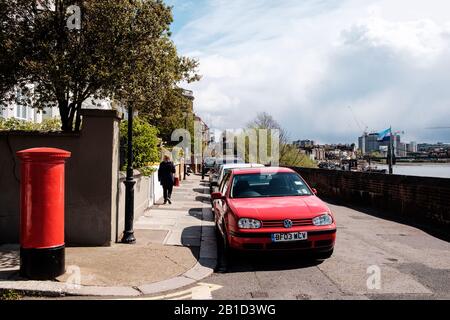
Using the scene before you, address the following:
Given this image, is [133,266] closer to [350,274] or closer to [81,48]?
[350,274]

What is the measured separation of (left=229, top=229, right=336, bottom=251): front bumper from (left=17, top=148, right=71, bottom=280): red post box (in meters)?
2.59

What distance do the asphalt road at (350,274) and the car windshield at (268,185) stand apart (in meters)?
1.18

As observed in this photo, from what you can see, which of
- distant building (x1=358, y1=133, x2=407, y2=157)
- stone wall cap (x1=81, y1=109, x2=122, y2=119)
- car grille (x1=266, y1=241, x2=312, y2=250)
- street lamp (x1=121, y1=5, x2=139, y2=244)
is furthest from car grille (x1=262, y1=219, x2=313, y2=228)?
distant building (x1=358, y1=133, x2=407, y2=157)

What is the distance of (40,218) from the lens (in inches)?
212

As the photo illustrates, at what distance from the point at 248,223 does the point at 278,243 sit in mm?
544

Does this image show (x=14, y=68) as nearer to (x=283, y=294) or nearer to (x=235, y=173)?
(x=235, y=173)

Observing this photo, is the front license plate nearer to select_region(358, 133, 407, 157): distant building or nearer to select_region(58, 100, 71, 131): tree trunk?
select_region(58, 100, 71, 131): tree trunk

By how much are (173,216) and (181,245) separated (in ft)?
12.8

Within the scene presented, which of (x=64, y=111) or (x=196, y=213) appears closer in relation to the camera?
(x=64, y=111)

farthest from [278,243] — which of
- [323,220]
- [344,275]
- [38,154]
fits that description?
[38,154]

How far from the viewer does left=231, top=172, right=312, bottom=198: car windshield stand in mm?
7504

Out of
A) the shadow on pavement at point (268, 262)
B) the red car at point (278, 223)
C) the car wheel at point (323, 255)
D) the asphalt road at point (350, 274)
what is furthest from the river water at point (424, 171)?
the shadow on pavement at point (268, 262)

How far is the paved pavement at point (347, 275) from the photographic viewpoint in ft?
16.5

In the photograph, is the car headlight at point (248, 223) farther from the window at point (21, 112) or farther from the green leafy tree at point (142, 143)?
the window at point (21, 112)
